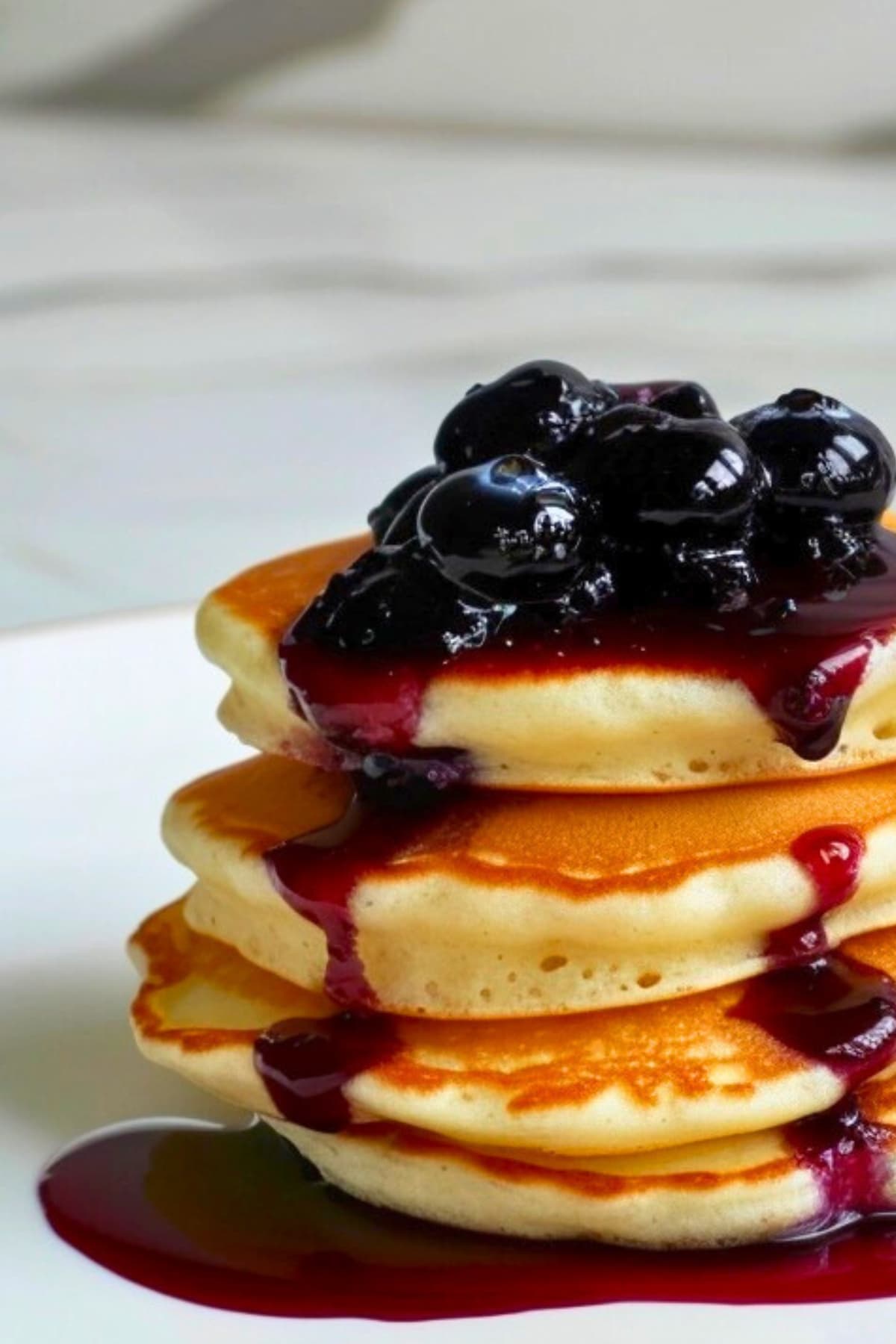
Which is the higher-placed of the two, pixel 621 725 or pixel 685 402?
pixel 685 402

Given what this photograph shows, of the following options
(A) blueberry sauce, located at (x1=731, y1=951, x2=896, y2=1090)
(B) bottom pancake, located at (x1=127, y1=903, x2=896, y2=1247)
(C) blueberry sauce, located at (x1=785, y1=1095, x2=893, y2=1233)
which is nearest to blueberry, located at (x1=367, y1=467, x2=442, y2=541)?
(B) bottom pancake, located at (x1=127, y1=903, x2=896, y2=1247)

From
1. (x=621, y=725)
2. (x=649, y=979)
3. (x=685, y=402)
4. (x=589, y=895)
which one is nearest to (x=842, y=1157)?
(x=649, y=979)

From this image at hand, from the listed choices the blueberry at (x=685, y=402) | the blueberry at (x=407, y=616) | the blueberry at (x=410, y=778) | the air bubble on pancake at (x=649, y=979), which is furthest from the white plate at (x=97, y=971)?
the blueberry at (x=685, y=402)

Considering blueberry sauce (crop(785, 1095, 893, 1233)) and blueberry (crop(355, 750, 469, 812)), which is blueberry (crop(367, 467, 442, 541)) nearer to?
blueberry (crop(355, 750, 469, 812))

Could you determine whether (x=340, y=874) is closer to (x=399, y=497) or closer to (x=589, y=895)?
(x=589, y=895)

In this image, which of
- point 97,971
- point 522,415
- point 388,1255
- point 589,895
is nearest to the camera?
point 589,895

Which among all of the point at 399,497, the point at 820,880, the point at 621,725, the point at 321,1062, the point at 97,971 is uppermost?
the point at 399,497

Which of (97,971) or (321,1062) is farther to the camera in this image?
(97,971)
